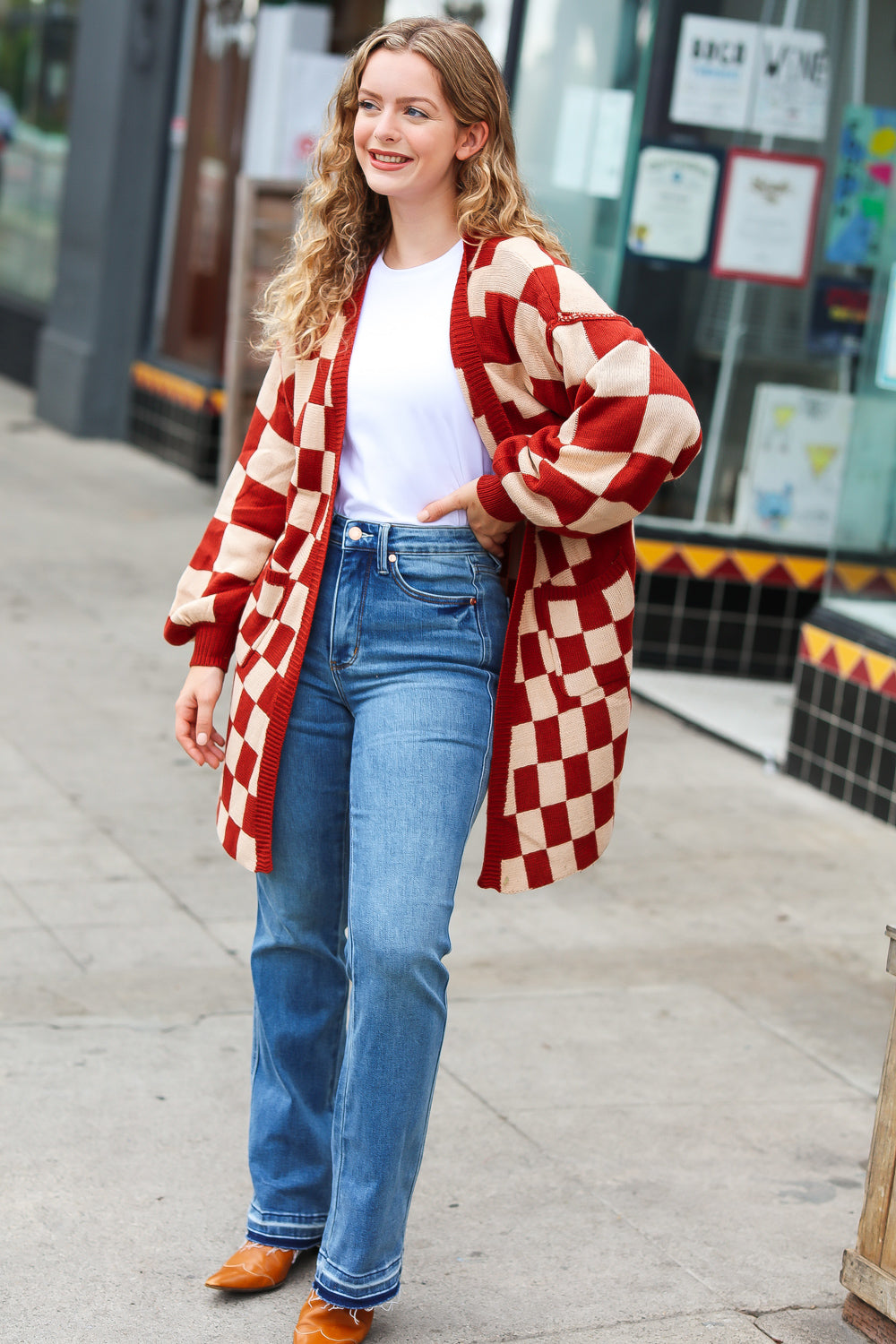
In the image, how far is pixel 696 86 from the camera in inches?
282

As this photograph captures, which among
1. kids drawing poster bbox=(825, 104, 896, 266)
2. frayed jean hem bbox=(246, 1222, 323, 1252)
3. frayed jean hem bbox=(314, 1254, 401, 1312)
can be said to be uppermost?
kids drawing poster bbox=(825, 104, 896, 266)

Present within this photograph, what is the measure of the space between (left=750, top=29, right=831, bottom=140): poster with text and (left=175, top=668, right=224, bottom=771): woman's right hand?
5206mm

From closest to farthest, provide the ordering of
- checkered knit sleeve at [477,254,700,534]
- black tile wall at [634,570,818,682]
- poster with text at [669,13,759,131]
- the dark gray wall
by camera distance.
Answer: checkered knit sleeve at [477,254,700,534] → poster with text at [669,13,759,131] → black tile wall at [634,570,818,682] → the dark gray wall

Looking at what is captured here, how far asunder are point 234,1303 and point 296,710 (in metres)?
0.97

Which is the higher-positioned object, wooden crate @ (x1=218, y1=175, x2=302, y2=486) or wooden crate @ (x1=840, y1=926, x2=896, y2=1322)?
wooden crate @ (x1=218, y1=175, x2=302, y2=486)

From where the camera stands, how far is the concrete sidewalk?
116 inches

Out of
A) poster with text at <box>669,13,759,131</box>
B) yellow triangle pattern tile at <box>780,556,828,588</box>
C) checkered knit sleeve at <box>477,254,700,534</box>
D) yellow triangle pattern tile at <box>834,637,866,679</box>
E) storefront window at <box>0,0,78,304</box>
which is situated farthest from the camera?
storefront window at <box>0,0,78,304</box>

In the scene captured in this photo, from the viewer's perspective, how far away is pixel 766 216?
7320 mm

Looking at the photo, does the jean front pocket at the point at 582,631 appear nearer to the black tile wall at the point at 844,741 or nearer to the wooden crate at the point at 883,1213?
the wooden crate at the point at 883,1213

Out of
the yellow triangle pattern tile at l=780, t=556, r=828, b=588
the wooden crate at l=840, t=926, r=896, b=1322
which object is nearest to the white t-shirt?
the wooden crate at l=840, t=926, r=896, b=1322

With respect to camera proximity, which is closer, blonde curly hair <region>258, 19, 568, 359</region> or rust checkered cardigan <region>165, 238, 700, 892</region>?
rust checkered cardigan <region>165, 238, 700, 892</region>

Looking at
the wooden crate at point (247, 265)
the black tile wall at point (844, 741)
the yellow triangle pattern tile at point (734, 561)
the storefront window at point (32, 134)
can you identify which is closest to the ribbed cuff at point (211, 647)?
the black tile wall at point (844, 741)

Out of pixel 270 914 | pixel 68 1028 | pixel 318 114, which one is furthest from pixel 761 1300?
pixel 318 114

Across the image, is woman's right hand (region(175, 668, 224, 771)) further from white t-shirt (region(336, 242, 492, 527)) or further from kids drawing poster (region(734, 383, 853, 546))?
kids drawing poster (region(734, 383, 853, 546))
